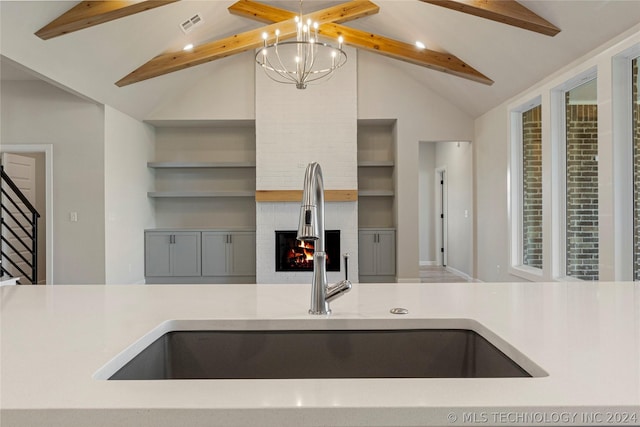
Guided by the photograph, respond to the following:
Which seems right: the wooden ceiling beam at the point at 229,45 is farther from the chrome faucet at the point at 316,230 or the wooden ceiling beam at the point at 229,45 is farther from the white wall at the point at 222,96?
the chrome faucet at the point at 316,230

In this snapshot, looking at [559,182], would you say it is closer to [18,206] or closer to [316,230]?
[316,230]

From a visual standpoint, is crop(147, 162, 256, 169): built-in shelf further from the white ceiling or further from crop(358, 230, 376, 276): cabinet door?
crop(358, 230, 376, 276): cabinet door

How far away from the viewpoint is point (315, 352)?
107 centimetres

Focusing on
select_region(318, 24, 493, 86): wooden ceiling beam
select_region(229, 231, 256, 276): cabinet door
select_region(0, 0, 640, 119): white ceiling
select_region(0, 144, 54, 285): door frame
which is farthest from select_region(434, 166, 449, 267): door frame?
select_region(0, 144, 54, 285): door frame

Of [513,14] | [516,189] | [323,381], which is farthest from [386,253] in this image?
[323,381]

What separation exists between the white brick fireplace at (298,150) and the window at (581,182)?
2.88 metres

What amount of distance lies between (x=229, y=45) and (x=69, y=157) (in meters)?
2.50

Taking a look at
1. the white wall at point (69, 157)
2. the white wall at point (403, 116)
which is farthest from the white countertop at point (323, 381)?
the white wall at point (403, 116)

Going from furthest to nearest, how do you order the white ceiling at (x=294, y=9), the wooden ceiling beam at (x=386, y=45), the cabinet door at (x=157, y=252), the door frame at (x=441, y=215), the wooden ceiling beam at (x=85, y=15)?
1. the door frame at (x=441, y=215)
2. the cabinet door at (x=157, y=252)
3. the wooden ceiling beam at (x=386, y=45)
4. the wooden ceiling beam at (x=85, y=15)
5. the white ceiling at (x=294, y=9)

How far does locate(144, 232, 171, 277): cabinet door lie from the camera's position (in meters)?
6.65

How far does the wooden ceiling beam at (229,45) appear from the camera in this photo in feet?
17.1

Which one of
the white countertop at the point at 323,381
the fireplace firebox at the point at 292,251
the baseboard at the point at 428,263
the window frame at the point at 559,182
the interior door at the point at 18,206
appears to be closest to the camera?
the white countertop at the point at 323,381

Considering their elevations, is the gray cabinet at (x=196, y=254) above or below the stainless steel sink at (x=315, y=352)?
Result: below

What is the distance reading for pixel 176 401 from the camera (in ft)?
1.96
